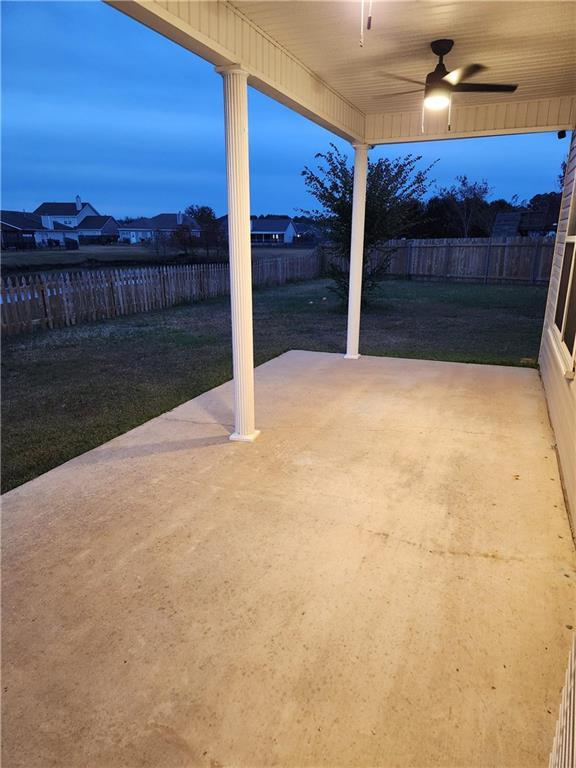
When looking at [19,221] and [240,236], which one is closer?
[240,236]

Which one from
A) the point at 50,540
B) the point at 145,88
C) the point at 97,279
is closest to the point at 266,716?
the point at 50,540

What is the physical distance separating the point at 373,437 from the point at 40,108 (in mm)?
75215

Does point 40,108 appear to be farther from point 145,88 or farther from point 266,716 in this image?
point 266,716

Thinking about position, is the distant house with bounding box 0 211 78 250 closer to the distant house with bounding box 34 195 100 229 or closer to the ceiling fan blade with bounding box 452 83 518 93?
the distant house with bounding box 34 195 100 229

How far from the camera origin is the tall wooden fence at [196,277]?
8016 millimetres

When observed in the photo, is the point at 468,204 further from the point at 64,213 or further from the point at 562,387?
the point at 64,213

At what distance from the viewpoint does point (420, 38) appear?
3.27 metres

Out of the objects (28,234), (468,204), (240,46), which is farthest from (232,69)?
(28,234)

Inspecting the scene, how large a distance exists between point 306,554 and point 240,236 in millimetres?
2175

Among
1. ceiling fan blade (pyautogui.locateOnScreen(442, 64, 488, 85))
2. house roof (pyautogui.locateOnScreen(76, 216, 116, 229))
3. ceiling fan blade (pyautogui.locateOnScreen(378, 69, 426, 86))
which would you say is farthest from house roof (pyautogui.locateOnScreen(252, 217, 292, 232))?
ceiling fan blade (pyautogui.locateOnScreen(442, 64, 488, 85))

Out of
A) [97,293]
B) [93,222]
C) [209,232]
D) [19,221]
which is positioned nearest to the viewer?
[97,293]

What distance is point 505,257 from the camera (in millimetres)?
15164

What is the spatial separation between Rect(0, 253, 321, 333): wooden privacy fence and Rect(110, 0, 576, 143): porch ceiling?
578 cm

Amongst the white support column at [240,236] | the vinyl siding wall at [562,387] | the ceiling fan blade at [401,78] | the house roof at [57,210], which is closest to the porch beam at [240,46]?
the white support column at [240,236]
